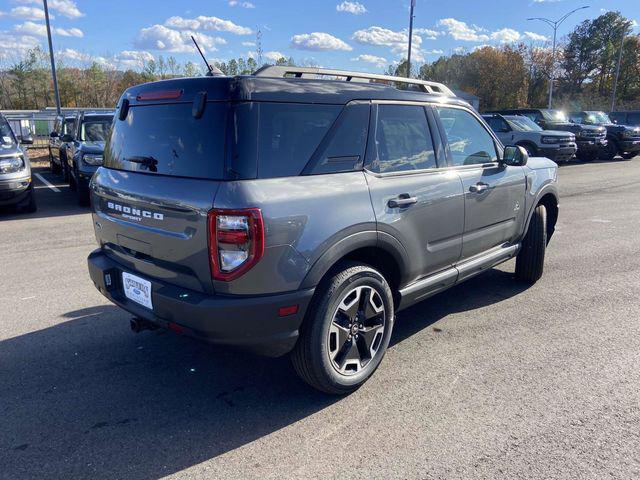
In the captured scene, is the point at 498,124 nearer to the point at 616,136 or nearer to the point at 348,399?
the point at 616,136

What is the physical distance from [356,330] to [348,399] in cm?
44

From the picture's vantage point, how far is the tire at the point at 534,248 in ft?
16.6

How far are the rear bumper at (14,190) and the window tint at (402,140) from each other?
7.85m

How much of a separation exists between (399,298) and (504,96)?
72602 mm

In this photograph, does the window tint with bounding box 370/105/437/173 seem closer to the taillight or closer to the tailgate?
the taillight

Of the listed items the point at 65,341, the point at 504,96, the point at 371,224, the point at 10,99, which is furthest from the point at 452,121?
the point at 504,96

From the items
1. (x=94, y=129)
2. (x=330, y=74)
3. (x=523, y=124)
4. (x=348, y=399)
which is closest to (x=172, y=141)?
(x=330, y=74)

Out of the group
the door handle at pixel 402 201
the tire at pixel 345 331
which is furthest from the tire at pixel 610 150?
the tire at pixel 345 331

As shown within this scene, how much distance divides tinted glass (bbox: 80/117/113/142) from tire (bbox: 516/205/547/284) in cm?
888

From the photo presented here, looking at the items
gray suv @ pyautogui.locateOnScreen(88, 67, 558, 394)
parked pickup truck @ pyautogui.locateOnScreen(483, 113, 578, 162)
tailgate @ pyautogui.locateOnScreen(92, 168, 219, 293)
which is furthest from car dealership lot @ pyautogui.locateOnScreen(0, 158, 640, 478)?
parked pickup truck @ pyautogui.locateOnScreen(483, 113, 578, 162)

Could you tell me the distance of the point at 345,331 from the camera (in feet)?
10.2

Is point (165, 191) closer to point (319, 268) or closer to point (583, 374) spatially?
point (319, 268)

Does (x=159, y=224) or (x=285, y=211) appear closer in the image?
(x=285, y=211)

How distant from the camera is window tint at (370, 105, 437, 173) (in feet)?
10.9
